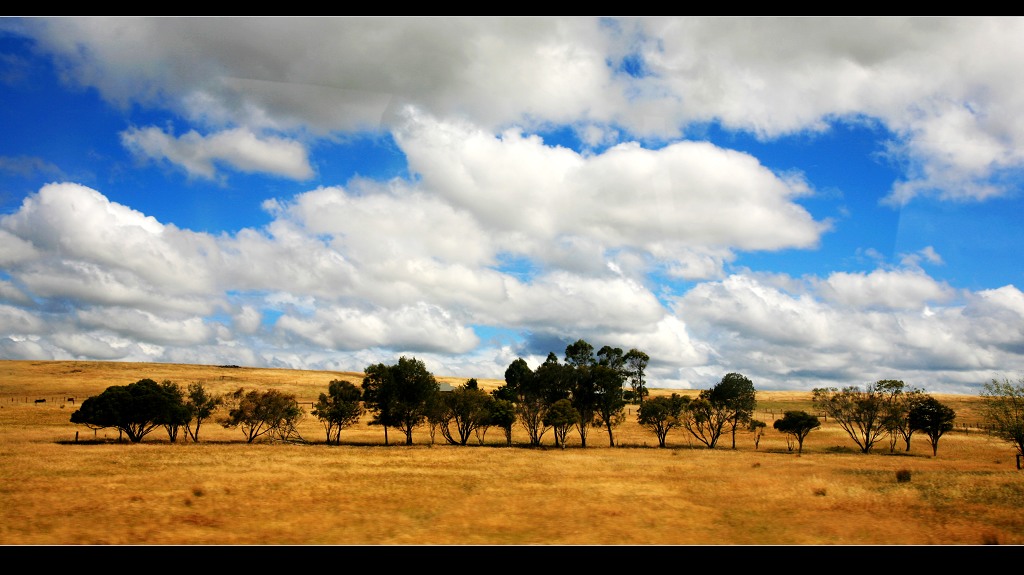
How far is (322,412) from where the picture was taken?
6794 centimetres

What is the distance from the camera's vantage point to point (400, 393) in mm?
71188

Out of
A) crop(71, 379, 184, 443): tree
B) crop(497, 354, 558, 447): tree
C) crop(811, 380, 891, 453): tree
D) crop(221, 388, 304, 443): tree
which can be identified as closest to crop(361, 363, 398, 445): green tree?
crop(221, 388, 304, 443): tree

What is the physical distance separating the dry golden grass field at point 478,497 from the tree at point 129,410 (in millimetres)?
2491

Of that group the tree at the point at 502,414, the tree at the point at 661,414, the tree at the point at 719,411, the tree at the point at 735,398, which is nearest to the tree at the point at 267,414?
the tree at the point at 502,414

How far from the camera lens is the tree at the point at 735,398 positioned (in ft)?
251

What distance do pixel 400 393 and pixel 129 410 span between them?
29.1 metres

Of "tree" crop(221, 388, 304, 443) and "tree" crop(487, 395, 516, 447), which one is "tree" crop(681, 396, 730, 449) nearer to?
"tree" crop(487, 395, 516, 447)

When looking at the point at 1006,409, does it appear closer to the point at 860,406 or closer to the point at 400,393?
the point at 860,406

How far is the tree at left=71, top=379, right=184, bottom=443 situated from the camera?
5991 centimetres

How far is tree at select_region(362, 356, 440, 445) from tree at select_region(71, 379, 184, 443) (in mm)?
21100

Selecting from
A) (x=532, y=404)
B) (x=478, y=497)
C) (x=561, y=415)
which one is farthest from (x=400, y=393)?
(x=478, y=497)
